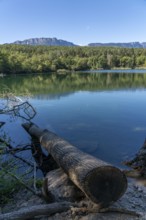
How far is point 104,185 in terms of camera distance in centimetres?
538

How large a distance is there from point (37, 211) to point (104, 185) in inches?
55.0

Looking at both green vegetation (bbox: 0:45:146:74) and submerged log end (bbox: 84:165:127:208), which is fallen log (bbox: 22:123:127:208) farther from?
green vegetation (bbox: 0:45:146:74)

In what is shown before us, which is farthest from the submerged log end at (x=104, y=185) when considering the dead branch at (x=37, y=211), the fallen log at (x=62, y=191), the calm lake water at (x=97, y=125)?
the calm lake water at (x=97, y=125)

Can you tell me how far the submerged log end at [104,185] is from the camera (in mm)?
5277

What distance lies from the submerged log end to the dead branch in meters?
0.52

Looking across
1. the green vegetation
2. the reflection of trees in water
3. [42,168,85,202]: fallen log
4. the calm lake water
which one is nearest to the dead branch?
[42,168,85,202]: fallen log

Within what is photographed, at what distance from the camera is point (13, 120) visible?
58.7ft

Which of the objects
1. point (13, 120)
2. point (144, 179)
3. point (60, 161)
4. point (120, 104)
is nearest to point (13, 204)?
point (60, 161)

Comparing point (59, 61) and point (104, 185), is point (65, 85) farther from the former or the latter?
point (59, 61)

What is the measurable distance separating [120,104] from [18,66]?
2433 inches

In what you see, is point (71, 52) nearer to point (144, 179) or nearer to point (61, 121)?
point (61, 121)

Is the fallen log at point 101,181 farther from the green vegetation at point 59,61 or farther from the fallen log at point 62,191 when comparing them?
the green vegetation at point 59,61

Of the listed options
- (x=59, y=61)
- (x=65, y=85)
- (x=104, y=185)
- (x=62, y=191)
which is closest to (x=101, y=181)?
(x=104, y=185)

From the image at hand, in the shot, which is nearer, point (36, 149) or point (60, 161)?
point (60, 161)
